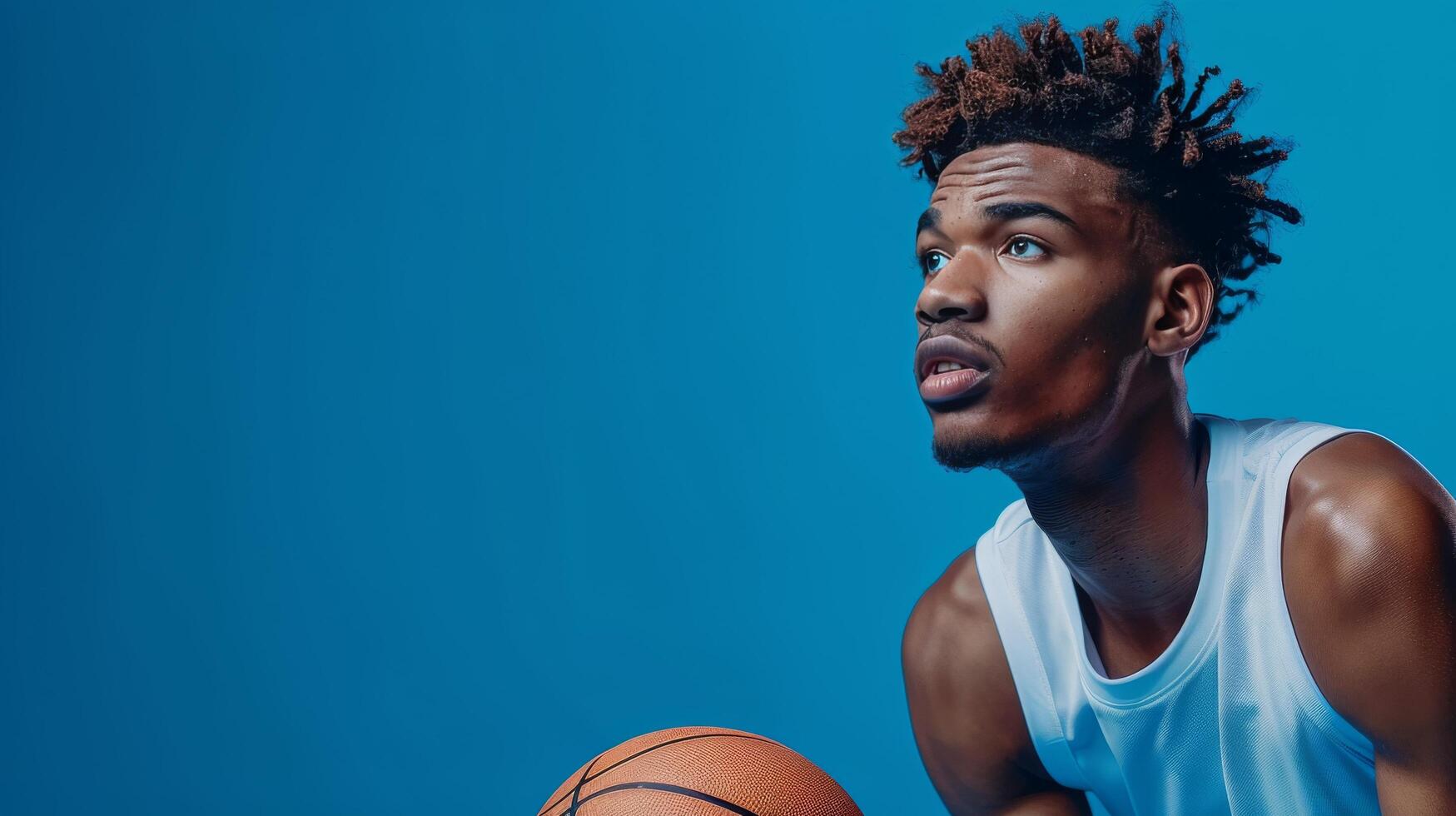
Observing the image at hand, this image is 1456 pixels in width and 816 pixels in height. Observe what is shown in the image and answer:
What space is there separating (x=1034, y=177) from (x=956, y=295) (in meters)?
0.19

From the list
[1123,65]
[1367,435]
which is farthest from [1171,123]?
[1367,435]

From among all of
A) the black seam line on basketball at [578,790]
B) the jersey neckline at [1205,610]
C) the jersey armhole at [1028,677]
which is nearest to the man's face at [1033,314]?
the jersey neckline at [1205,610]

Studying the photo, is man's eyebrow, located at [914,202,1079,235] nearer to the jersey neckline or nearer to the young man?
the young man

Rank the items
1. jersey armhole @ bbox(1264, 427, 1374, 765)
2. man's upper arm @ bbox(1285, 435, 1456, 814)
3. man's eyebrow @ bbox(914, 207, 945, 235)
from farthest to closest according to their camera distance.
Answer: man's eyebrow @ bbox(914, 207, 945, 235) < jersey armhole @ bbox(1264, 427, 1374, 765) < man's upper arm @ bbox(1285, 435, 1456, 814)

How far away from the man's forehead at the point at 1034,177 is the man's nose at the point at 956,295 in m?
0.09

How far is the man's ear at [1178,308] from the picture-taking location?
1.79 m

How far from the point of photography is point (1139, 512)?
1.82 meters

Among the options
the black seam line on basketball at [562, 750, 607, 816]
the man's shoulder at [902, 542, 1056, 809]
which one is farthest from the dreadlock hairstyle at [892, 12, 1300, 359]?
the black seam line on basketball at [562, 750, 607, 816]

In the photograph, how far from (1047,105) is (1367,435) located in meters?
0.56

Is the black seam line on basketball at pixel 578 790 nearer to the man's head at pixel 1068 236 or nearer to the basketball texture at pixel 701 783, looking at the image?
the basketball texture at pixel 701 783

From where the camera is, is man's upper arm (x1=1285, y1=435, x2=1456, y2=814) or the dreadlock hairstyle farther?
the dreadlock hairstyle

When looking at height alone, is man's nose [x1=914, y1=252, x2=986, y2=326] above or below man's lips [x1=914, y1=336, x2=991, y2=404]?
above

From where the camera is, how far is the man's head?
1730 millimetres

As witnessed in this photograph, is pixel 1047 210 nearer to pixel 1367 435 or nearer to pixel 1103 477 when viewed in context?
pixel 1103 477
